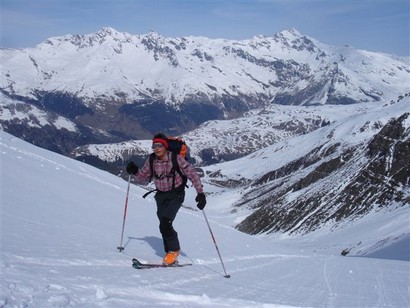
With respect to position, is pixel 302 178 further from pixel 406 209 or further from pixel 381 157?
pixel 406 209

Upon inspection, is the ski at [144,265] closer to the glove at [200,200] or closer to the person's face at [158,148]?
the glove at [200,200]

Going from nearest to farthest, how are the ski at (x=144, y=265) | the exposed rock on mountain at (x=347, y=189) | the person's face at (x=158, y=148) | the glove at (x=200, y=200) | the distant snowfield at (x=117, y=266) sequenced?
1. the distant snowfield at (x=117, y=266)
2. the ski at (x=144, y=265)
3. the person's face at (x=158, y=148)
4. the glove at (x=200, y=200)
5. the exposed rock on mountain at (x=347, y=189)

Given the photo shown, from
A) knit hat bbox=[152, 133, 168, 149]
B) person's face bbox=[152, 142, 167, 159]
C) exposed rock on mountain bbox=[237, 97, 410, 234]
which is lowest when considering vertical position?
exposed rock on mountain bbox=[237, 97, 410, 234]

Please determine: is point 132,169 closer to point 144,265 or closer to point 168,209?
point 168,209

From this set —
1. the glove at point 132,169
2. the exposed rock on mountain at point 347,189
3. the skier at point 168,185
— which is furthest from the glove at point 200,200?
the exposed rock on mountain at point 347,189

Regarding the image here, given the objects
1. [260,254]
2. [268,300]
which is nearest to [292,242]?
[260,254]

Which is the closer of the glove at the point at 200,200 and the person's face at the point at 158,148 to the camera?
the person's face at the point at 158,148

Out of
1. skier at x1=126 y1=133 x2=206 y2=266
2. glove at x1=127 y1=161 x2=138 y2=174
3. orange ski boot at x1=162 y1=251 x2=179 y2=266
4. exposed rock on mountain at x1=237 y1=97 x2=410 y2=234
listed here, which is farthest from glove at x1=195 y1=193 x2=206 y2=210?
exposed rock on mountain at x1=237 y1=97 x2=410 y2=234

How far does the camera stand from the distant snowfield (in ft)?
25.6

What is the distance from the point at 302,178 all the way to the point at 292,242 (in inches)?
1767

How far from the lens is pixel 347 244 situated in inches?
2569

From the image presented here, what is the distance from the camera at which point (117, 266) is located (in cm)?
1037

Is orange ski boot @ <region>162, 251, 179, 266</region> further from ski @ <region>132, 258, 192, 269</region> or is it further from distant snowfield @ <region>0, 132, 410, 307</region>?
distant snowfield @ <region>0, 132, 410, 307</region>

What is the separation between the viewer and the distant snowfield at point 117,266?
7.82 metres
